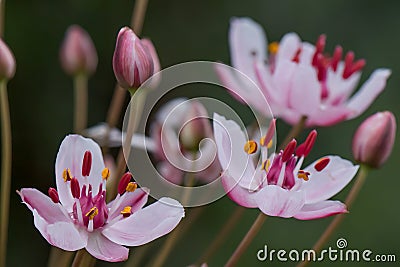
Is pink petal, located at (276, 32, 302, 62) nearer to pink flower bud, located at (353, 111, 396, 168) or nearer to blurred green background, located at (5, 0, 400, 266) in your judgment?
pink flower bud, located at (353, 111, 396, 168)

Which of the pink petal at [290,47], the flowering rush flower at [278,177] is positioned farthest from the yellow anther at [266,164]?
the pink petal at [290,47]

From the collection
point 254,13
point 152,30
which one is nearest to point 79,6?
point 152,30

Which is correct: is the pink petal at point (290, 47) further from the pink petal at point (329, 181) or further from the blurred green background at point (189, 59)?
the blurred green background at point (189, 59)

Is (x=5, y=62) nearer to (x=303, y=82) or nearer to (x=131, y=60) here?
(x=131, y=60)

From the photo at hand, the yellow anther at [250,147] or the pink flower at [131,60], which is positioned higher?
the pink flower at [131,60]

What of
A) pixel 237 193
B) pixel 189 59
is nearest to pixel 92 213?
pixel 237 193

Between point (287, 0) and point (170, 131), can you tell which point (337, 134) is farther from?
point (170, 131)

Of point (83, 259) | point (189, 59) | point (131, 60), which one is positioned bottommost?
point (189, 59)
